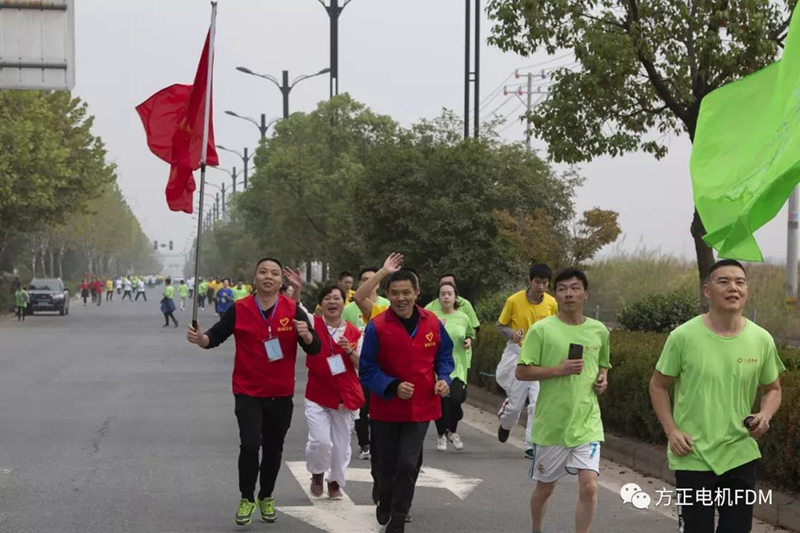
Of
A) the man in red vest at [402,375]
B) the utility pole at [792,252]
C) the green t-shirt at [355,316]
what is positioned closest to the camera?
the man in red vest at [402,375]

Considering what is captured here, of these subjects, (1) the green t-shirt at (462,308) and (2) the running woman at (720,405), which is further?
(1) the green t-shirt at (462,308)

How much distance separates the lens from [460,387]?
1088cm

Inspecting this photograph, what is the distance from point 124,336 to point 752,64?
2482cm

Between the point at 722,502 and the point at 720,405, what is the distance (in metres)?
0.44

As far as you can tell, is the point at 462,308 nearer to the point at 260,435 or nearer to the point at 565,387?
the point at 260,435

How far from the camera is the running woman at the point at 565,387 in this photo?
25.9 ft

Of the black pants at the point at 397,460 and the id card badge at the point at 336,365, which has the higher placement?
the id card badge at the point at 336,365

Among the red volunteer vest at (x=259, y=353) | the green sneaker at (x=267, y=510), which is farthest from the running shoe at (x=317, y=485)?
the red volunteer vest at (x=259, y=353)

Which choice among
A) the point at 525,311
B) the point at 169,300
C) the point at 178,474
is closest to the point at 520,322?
the point at 525,311

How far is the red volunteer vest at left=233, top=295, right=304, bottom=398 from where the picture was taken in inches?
361

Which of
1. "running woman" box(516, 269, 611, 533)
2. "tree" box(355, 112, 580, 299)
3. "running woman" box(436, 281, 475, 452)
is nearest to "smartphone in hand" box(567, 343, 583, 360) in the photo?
"running woman" box(516, 269, 611, 533)

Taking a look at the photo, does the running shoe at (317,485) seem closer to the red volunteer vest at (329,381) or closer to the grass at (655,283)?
the red volunteer vest at (329,381)

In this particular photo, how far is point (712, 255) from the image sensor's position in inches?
624

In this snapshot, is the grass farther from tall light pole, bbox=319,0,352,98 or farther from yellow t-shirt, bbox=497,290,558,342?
yellow t-shirt, bbox=497,290,558,342
